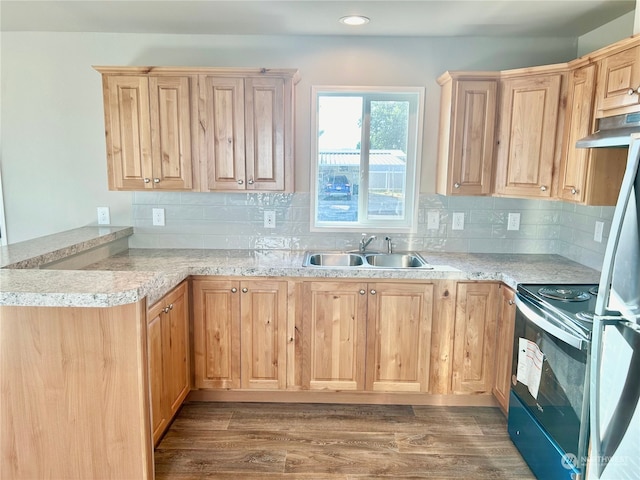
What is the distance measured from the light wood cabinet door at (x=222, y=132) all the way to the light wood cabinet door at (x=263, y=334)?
0.70m

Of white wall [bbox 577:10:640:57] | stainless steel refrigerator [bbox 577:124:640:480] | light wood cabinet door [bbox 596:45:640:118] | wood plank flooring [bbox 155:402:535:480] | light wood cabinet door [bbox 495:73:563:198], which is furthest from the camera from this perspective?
light wood cabinet door [bbox 495:73:563:198]

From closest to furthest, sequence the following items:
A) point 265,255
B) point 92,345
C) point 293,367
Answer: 1. point 92,345
2. point 293,367
3. point 265,255

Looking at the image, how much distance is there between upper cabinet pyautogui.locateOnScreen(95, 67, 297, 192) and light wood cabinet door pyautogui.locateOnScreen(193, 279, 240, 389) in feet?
2.22

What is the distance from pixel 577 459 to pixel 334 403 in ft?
4.75

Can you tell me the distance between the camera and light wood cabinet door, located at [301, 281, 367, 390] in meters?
2.67

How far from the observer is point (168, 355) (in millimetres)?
2369

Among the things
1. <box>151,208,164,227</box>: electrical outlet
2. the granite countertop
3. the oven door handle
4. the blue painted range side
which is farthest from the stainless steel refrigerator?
<box>151,208,164,227</box>: electrical outlet

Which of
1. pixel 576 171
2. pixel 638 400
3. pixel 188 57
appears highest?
pixel 188 57

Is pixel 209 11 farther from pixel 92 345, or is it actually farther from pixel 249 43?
pixel 92 345

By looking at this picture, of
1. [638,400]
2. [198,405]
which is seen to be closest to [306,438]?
[198,405]

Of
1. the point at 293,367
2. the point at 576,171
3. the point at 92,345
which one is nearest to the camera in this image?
the point at 92,345

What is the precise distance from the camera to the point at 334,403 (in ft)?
9.39

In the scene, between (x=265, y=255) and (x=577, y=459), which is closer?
(x=577, y=459)

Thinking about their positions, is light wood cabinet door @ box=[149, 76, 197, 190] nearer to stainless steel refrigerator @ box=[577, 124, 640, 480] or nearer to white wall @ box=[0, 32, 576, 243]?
white wall @ box=[0, 32, 576, 243]
